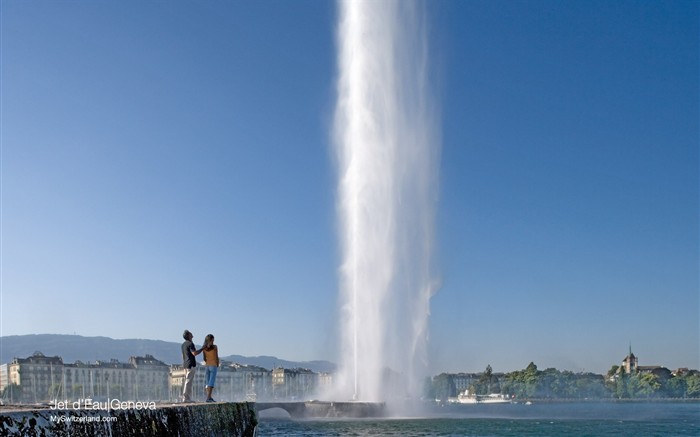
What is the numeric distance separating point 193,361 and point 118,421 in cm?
728

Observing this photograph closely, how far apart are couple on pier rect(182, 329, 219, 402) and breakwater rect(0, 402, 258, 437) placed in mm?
2462

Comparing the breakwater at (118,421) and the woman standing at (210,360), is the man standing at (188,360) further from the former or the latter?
the breakwater at (118,421)

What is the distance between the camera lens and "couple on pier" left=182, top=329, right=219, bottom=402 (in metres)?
14.5

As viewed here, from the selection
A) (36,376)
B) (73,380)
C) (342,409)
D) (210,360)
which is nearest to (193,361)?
(210,360)

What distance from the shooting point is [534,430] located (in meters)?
58.9

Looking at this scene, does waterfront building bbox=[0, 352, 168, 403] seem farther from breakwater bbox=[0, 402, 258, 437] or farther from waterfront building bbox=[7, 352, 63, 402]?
breakwater bbox=[0, 402, 258, 437]

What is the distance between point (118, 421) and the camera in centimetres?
750

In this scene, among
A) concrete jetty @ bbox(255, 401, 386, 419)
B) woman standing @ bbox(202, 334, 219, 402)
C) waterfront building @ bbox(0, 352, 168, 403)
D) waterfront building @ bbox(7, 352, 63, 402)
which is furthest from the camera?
waterfront building @ bbox(7, 352, 63, 402)

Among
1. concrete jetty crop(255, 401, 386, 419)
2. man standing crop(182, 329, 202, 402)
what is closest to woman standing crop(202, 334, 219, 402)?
man standing crop(182, 329, 202, 402)

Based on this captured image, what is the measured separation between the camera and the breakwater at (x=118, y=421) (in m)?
6.17

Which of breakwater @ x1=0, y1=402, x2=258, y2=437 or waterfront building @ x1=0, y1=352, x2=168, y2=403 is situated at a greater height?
breakwater @ x1=0, y1=402, x2=258, y2=437

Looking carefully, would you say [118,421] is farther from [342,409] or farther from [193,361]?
[342,409]

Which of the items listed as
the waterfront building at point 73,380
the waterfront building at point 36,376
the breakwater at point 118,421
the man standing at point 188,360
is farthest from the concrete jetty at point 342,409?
the waterfront building at point 36,376

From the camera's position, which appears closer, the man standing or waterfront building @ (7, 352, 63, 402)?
the man standing
